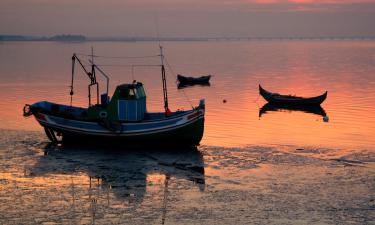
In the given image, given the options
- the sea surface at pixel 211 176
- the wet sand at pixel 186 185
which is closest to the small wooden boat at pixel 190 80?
the sea surface at pixel 211 176

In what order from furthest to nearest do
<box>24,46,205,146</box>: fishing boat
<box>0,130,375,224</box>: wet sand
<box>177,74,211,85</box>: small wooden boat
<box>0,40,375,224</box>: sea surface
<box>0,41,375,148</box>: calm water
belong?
<box>177,74,211,85</box>: small wooden boat
<box>0,41,375,148</box>: calm water
<box>24,46,205,146</box>: fishing boat
<box>0,40,375,224</box>: sea surface
<box>0,130,375,224</box>: wet sand

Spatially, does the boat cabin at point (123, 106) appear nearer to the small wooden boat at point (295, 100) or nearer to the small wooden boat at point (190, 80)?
the small wooden boat at point (295, 100)

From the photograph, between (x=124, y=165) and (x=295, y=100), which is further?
(x=295, y=100)

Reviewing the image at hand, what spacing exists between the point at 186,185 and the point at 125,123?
7874mm

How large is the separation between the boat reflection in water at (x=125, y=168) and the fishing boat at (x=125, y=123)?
668 millimetres

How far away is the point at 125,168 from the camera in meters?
24.2

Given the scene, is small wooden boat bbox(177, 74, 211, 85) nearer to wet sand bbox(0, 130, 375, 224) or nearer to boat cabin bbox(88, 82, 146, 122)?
boat cabin bbox(88, 82, 146, 122)

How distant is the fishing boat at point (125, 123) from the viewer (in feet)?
92.5

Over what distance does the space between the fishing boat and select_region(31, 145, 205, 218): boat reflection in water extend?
67cm

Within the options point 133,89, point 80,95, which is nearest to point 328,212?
point 133,89

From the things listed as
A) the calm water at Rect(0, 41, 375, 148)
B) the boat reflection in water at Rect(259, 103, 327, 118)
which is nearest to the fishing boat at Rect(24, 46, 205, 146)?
the calm water at Rect(0, 41, 375, 148)

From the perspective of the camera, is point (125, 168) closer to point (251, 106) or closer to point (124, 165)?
point (124, 165)

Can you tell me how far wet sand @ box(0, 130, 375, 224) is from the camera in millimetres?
17609

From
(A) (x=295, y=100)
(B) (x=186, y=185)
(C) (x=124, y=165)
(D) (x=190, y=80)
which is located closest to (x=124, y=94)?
(C) (x=124, y=165)
